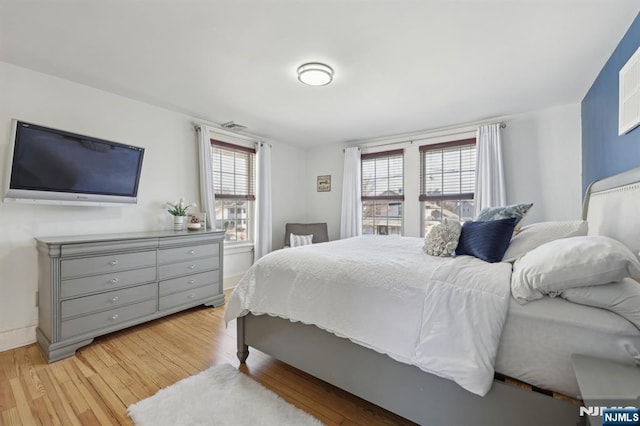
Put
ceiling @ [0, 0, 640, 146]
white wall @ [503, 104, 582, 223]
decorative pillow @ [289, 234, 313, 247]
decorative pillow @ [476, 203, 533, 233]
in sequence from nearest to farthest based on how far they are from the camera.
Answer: ceiling @ [0, 0, 640, 146]
decorative pillow @ [476, 203, 533, 233]
white wall @ [503, 104, 582, 223]
decorative pillow @ [289, 234, 313, 247]

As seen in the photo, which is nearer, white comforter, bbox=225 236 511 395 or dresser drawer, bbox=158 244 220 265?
white comforter, bbox=225 236 511 395

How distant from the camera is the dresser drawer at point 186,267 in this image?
110 inches

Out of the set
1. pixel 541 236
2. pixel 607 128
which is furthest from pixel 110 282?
pixel 607 128

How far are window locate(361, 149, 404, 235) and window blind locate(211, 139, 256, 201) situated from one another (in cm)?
191

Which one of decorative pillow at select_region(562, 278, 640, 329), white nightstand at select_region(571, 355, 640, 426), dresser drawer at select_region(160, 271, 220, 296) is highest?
decorative pillow at select_region(562, 278, 640, 329)

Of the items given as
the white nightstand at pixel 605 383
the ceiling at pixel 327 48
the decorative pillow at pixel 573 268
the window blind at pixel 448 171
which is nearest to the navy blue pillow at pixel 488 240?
the decorative pillow at pixel 573 268

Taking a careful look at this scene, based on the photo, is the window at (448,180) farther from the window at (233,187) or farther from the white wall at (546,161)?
the window at (233,187)

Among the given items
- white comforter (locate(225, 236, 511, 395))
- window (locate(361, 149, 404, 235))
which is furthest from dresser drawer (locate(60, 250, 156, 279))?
window (locate(361, 149, 404, 235))

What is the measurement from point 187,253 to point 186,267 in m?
0.15

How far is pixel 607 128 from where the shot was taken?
223cm

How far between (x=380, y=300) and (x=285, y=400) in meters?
0.89

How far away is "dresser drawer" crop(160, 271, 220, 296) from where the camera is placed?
2.81 meters

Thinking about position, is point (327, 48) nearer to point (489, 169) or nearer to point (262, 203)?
point (489, 169)

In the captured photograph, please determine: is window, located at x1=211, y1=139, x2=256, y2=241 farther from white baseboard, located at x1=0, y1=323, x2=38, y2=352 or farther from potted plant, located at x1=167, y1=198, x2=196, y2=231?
white baseboard, located at x1=0, y1=323, x2=38, y2=352
